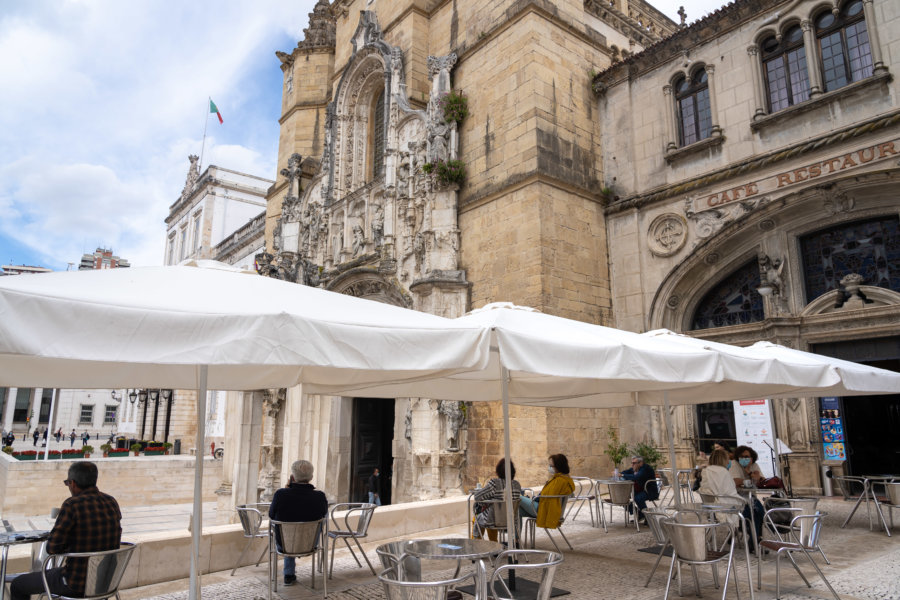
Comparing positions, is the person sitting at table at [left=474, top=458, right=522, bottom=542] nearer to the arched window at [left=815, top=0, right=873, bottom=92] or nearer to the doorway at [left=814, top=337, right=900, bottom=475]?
the doorway at [left=814, top=337, right=900, bottom=475]

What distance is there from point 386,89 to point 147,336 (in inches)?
581

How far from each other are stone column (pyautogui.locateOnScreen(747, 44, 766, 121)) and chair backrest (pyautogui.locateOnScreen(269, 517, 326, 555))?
10927 mm

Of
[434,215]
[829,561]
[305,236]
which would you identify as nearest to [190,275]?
[829,561]

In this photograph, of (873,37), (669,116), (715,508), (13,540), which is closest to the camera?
(13,540)

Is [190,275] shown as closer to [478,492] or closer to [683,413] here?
[478,492]

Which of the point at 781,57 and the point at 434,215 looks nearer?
the point at 781,57

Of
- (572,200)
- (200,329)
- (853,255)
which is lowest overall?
(200,329)

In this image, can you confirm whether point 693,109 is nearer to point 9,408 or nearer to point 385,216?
point 385,216

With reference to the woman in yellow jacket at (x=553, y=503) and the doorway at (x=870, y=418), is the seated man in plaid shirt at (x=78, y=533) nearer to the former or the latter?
the woman in yellow jacket at (x=553, y=503)

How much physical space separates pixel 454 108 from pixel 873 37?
26.9 ft

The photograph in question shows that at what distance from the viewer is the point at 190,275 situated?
13.6 ft

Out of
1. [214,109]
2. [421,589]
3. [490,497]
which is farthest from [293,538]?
[214,109]

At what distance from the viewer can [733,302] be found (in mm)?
12102

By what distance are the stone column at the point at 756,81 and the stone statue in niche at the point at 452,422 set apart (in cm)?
811
